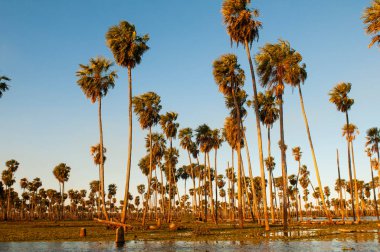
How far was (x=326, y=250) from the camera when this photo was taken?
2000 cm

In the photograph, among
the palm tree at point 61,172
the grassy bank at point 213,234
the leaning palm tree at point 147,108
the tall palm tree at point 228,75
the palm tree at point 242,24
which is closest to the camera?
the grassy bank at point 213,234

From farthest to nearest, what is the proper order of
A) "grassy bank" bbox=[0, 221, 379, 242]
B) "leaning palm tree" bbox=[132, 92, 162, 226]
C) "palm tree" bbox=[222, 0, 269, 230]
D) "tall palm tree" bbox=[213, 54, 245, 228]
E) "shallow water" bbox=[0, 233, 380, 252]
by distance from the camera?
"leaning palm tree" bbox=[132, 92, 162, 226], "tall palm tree" bbox=[213, 54, 245, 228], "palm tree" bbox=[222, 0, 269, 230], "grassy bank" bbox=[0, 221, 379, 242], "shallow water" bbox=[0, 233, 380, 252]

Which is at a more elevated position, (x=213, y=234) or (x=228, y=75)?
(x=228, y=75)

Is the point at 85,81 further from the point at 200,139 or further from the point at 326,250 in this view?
the point at 326,250

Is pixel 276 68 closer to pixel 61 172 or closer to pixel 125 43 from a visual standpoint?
pixel 125 43

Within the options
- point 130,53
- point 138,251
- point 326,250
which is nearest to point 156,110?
point 130,53

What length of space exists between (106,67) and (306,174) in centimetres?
9947

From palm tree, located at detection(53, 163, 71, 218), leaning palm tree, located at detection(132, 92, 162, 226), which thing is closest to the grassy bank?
leaning palm tree, located at detection(132, 92, 162, 226)

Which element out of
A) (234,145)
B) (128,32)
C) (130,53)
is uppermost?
(128,32)

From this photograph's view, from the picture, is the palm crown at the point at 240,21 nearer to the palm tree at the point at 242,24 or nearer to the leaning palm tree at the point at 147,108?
the palm tree at the point at 242,24

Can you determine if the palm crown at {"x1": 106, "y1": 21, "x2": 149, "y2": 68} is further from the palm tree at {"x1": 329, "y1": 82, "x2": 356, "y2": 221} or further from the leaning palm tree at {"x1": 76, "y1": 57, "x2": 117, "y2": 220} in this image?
the palm tree at {"x1": 329, "y1": 82, "x2": 356, "y2": 221}

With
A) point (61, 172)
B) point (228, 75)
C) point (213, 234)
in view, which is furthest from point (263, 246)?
point (61, 172)

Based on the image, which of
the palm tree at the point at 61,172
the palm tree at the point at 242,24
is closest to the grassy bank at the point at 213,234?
the palm tree at the point at 242,24

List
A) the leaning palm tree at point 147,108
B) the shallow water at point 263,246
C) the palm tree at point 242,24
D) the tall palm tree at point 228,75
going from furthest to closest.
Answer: the leaning palm tree at point 147,108 → the tall palm tree at point 228,75 → the palm tree at point 242,24 → the shallow water at point 263,246
